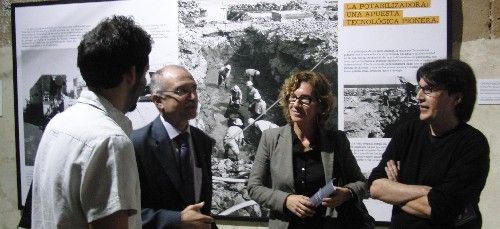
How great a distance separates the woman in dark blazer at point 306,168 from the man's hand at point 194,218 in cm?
63

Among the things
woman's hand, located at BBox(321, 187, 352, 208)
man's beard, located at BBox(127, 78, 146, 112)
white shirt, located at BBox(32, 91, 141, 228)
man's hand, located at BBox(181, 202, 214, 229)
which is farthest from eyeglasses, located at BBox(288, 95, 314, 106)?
white shirt, located at BBox(32, 91, 141, 228)

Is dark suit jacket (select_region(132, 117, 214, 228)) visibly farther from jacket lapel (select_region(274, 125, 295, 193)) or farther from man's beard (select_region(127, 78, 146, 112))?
man's beard (select_region(127, 78, 146, 112))

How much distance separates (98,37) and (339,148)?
5.69ft

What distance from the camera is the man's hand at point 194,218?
2.31 meters

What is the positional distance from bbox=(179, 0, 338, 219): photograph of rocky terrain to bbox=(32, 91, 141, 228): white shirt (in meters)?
2.27

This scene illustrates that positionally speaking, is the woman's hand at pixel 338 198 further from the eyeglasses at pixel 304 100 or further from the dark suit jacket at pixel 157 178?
the dark suit jacket at pixel 157 178

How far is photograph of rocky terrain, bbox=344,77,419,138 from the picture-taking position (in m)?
3.45

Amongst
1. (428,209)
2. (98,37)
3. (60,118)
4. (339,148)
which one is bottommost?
(428,209)

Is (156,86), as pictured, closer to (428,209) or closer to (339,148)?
(339,148)

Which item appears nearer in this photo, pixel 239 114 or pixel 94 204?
pixel 94 204

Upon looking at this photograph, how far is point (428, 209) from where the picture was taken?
7.93 feet

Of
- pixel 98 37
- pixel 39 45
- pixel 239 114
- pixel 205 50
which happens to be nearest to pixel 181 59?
pixel 205 50

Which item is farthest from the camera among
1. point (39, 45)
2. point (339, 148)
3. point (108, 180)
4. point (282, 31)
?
point (39, 45)

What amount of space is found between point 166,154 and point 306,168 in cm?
83
